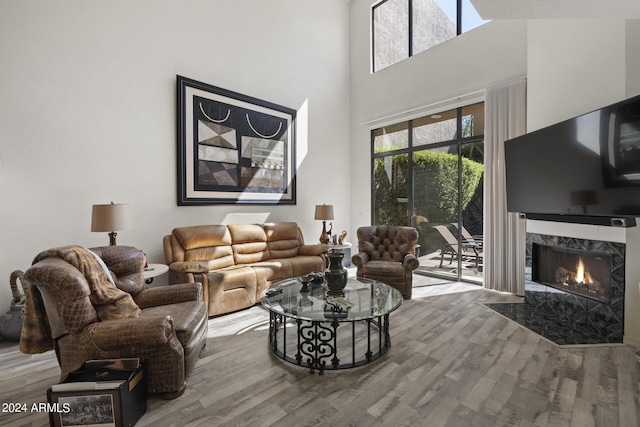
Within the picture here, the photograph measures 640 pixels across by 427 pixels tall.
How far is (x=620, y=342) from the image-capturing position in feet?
8.40

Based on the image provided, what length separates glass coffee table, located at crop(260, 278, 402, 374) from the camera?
7.16 ft

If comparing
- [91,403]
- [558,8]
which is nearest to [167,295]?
[91,403]

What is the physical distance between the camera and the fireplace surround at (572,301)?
8.54ft

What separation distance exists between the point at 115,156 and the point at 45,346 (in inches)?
88.3

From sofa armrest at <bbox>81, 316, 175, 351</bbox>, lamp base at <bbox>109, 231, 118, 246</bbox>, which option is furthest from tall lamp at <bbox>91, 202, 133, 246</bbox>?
sofa armrest at <bbox>81, 316, 175, 351</bbox>

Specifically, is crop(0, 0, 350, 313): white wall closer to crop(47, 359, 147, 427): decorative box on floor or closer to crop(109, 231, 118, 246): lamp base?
crop(109, 231, 118, 246): lamp base

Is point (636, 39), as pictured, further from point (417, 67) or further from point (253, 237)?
point (253, 237)

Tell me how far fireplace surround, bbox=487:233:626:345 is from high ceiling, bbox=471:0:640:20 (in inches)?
74.6

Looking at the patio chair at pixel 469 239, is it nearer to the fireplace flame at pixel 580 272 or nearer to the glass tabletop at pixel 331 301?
the fireplace flame at pixel 580 272

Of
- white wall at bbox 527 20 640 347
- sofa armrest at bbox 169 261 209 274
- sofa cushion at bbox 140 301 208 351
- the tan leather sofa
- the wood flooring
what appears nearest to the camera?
the wood flooring

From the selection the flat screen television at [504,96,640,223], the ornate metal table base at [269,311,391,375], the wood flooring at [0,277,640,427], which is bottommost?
the wood flooring at [0,277,640,427]

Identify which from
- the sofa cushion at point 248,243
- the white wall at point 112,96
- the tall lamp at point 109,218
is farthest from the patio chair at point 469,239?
the tall lamp at point 109,218

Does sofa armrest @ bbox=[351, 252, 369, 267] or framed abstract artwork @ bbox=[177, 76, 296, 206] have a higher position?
framed abstract artwork @ bbox=[177, 76, 296, 206]

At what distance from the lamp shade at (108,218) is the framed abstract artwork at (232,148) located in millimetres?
1074
